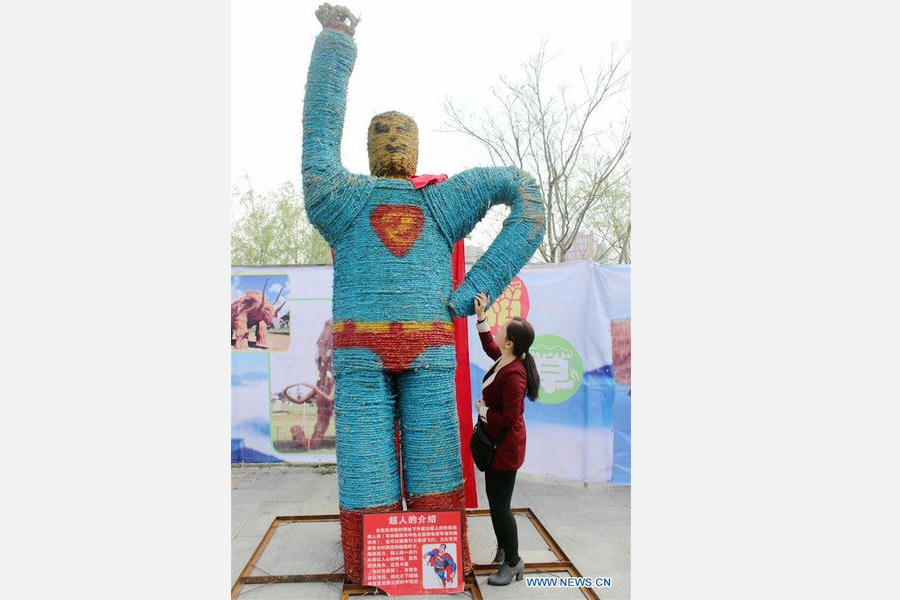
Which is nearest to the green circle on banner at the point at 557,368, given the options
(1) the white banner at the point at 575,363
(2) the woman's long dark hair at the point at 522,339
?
(1) the white banner at the point at 575,363

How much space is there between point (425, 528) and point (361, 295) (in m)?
0.84

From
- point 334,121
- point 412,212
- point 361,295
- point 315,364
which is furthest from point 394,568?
point 315,364

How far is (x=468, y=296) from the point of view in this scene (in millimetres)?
2094

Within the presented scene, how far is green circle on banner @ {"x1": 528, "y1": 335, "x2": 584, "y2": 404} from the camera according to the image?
3.38 m

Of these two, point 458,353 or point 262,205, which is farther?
point 262,205

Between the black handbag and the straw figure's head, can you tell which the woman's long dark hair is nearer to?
the black handbag

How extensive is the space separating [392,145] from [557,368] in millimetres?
1840

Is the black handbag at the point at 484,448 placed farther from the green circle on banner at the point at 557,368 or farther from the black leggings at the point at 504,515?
the green circle on banner at the point at 557,368

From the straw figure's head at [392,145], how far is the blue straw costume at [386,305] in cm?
7

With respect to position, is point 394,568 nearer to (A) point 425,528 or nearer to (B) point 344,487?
(A) point 425,528

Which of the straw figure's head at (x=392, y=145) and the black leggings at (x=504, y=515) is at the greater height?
the straw figure's head at (x=392, y=145)

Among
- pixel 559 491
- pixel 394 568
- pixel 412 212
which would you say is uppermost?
pixel 412 212

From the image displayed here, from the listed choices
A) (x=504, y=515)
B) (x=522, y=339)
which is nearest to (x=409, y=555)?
(x=504, y=515)

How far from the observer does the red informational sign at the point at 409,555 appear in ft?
6.21
